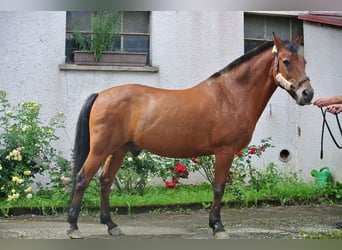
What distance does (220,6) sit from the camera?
165 inches

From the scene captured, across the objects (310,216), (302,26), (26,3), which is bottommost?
(310,216)

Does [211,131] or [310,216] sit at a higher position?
[211,131]

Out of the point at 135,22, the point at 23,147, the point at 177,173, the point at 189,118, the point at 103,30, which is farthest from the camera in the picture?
the point at 135,22

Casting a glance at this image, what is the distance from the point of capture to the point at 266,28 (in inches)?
271

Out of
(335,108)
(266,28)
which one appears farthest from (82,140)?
(266,28)

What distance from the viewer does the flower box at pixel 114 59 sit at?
612 centimetres

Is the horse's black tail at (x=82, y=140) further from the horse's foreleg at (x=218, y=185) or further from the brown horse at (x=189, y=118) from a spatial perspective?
the horse's foreleg at (x=218, y=185)

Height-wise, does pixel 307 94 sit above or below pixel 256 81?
below

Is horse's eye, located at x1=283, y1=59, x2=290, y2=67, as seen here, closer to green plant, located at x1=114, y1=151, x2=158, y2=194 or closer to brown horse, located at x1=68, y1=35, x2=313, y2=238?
brown horse, located at x1=68, y1=35, x2=313, y2=238

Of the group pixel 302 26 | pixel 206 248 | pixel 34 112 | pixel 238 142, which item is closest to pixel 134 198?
pixel 34 112

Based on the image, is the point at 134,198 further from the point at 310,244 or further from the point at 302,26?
the point at 302,26

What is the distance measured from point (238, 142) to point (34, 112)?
288 cm

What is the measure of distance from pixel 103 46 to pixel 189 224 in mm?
2752

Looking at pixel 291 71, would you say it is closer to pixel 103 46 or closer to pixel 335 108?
pixel 335 108
